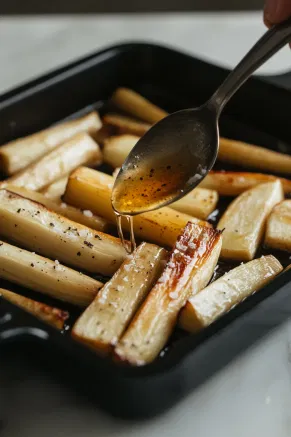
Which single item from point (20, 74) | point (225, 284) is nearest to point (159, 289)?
point (225, 284)

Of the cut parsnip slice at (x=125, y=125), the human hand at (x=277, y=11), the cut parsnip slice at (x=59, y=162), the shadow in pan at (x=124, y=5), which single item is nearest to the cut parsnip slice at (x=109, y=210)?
the cut parsnip slice at (x=59, y=162)

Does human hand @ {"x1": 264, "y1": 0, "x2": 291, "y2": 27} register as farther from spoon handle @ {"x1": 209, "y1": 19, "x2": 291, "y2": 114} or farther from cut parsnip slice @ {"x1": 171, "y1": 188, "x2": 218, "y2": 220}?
cut parsnip slice @ {"x1": 171, "y1": 188, "x2": 218, "y2": 220}

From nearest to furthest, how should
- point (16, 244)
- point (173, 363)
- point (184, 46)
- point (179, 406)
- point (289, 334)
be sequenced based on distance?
point (173, 363)
point (179, 406)
point (289, 334)
point (16, 244)
point (184, 46)

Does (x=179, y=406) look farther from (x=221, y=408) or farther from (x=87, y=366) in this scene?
(x=87, y=366)

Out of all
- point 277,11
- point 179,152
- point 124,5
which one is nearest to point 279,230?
point 179,152

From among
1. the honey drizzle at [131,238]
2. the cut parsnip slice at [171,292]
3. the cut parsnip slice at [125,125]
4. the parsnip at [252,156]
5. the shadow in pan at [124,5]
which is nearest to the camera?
the cut parsnip slice at [171,292]

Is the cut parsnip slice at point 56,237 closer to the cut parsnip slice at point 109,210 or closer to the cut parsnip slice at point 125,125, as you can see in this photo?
the cut parsnip slice at point 109,210

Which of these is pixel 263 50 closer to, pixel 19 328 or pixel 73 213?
pixel 73 213
